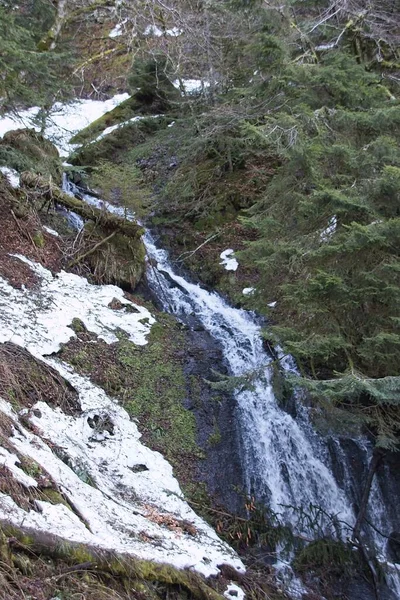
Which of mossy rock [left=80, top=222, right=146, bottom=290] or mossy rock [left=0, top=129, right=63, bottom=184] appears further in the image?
mossy rock [left=0, top=129, right=63, bottom=184]

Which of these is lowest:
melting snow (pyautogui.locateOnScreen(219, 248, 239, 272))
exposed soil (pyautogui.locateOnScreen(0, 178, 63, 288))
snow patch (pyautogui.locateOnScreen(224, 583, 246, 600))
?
snow patch (pyautogui.locateOnScreen(224, 583, 246, 600))

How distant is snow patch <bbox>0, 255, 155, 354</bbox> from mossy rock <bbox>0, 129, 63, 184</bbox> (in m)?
2.42

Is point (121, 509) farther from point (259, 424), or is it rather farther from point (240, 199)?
point (240, 199)

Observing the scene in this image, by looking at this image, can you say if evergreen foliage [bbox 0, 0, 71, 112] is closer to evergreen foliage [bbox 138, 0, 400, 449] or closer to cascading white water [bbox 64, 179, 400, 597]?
evergreen foliage [bbox 138, 0, 400, 449]

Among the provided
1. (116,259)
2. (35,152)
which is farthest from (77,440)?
(35,152)

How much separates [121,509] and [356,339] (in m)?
2.98

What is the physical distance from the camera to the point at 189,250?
11.5 meters

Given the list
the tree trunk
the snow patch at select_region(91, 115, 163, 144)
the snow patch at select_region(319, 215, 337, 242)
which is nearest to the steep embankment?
the tree trunk

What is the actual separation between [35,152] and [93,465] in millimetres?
8700

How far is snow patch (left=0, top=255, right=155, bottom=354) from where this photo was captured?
22.2 ft

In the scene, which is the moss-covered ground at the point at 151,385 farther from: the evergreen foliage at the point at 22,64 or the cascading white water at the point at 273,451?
the evergreen foliage at the point at 22,64

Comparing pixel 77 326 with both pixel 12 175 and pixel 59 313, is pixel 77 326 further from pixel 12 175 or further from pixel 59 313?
pixel 12 175

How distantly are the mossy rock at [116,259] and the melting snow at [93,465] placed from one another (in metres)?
1.18

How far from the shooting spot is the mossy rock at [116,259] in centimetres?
946
